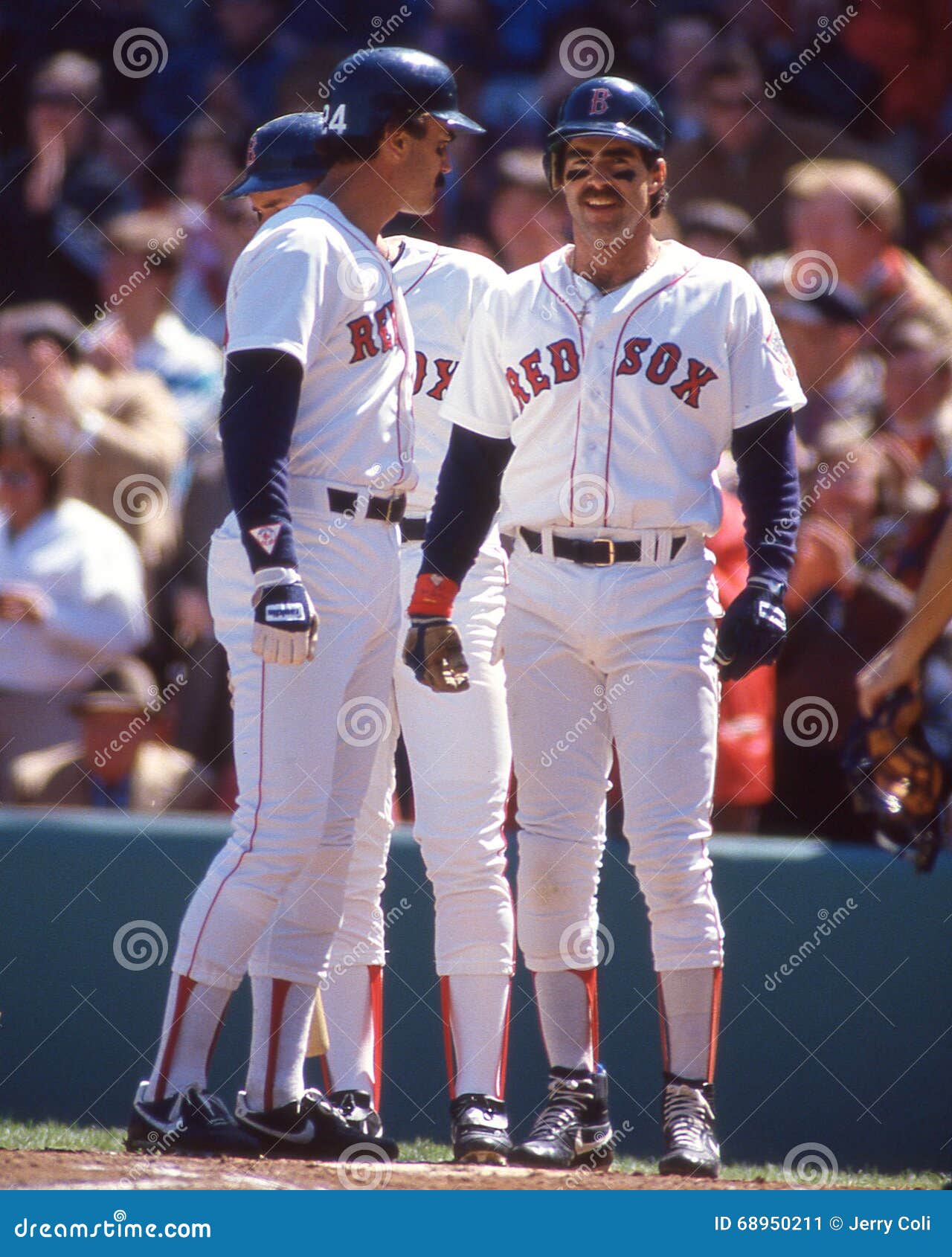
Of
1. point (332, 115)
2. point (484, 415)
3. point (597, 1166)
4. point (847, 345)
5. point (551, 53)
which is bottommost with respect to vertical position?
point (597, 1166)

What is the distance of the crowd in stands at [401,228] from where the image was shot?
516cm

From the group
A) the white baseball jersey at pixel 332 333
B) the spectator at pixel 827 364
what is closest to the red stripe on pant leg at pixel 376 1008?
the white baseball jersey at pixel 332 333

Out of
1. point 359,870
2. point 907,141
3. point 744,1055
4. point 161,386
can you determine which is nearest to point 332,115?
point 359,870

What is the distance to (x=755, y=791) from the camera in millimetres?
4895

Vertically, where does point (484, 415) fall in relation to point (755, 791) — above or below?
above

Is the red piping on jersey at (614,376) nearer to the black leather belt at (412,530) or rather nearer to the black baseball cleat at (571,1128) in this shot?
the black leather belt at (412,530)

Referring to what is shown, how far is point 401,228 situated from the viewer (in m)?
6.66

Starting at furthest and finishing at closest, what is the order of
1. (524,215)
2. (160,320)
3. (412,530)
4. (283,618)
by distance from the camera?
(160,320)
(524,215)
(412,530)
(283,618)

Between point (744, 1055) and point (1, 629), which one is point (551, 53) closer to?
point (1, 629)

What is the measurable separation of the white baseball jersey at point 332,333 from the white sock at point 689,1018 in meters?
1.10

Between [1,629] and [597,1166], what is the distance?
2706mm

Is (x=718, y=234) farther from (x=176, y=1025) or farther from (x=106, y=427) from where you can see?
(x=176, y=1025)

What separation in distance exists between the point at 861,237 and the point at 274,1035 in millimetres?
4050

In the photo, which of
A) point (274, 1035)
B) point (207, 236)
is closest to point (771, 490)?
point (274, 1035)
